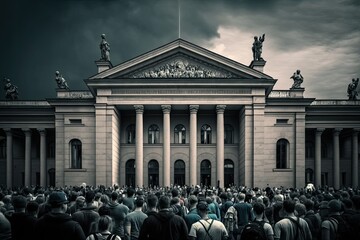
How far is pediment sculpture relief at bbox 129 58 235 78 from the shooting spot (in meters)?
54.0

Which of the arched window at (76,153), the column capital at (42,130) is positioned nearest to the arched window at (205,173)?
the arched window at (76,153)

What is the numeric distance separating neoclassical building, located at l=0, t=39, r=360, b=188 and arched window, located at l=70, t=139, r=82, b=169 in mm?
120

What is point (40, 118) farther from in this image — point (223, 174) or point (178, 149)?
point (223, 174)

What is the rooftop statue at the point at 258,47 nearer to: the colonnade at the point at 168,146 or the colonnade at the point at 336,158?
the colonnade at the point at 168,146

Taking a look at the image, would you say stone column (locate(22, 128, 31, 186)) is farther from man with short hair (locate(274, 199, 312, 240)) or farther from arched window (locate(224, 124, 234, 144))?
man with short hair (locate(274, 199, 312, 240))

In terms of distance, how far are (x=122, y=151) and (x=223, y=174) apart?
44.3ft

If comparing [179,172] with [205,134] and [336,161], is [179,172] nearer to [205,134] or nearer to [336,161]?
[205,134]

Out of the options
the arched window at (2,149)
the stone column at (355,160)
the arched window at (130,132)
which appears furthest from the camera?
the arched window at (2,149)

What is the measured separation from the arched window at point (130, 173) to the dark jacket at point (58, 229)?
51.2 metres

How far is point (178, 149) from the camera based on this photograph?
196ft

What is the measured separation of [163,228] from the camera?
9953 mm

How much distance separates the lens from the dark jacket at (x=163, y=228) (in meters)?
9.89

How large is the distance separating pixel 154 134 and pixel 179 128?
10.8 ft

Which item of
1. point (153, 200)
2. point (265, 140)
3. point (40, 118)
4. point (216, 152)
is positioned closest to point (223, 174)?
point (216, 152)
